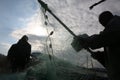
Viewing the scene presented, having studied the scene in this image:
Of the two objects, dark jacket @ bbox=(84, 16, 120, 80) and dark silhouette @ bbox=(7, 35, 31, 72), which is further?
dark silhouette @ bbox=(7, 35, 31, 72)

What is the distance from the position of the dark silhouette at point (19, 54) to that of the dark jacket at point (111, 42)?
5834 millimetres

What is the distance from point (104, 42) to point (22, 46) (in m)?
6.86

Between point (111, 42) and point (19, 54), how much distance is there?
672 centimetres

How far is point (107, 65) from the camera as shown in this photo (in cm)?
509

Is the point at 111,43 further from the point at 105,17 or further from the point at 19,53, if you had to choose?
the point at 19,53

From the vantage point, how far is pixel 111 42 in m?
4.74

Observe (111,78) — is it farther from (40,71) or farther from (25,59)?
(25,59)

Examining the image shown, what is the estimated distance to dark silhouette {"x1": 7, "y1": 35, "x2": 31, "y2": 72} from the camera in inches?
405

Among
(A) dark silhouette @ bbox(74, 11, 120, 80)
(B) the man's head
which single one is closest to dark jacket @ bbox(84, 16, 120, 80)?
(A) dark silhouette @ bbox(74, 11, 120, 80)

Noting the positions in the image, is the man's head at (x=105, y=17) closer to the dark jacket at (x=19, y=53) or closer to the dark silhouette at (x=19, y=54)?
the dark silhouette at (x=19, y=54)

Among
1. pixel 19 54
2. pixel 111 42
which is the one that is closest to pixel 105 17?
pixel 111 42

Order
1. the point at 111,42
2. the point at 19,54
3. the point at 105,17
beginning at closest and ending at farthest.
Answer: the point at 111,42 → the point at 105,17 → the point at 19,54

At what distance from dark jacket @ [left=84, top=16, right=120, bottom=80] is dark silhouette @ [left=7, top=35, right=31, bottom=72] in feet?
19.1

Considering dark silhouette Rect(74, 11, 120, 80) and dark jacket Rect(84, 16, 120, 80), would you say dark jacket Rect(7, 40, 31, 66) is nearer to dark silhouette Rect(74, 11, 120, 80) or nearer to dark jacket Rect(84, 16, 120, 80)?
dark silhouette Rect(74, 11, 120, 80)
